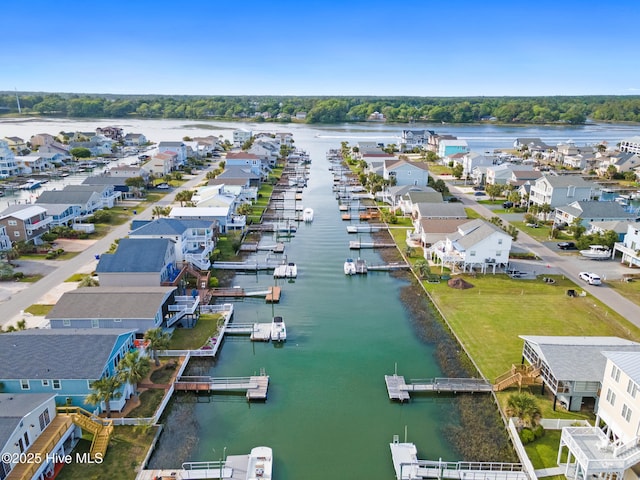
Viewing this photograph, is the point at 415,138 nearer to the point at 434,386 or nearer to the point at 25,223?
the point at 25,223

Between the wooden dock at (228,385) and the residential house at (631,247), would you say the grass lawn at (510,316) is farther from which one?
the wooden dock at (228,385)

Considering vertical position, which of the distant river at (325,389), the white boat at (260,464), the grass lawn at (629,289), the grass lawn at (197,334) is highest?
the grass lawn at (629,289)

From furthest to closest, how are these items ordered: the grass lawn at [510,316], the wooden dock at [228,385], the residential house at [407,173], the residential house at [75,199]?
the residential house at [407,173], the residential house at [75,199], the grass lawn at [510,316], the wooden dock at [228,385]

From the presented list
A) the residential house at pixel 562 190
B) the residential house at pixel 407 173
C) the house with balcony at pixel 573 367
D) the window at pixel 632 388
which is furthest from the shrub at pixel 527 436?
the residential house at pixel 407 173

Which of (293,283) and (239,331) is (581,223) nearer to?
(293,283)

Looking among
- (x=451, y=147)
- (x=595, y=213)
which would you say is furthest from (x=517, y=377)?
(x=451, y=147)

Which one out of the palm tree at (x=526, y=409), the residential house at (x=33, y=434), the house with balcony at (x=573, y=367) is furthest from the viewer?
the house with balcony at (x=573, y=367)

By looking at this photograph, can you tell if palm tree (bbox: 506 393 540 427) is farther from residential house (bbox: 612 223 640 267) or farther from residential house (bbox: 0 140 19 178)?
residential house (bbox: 0 140 19 178)

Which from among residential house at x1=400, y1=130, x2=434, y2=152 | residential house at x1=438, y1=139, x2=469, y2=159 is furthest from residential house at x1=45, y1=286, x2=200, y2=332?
residential house at x1=400, y1=130, x2=434, y2=152
